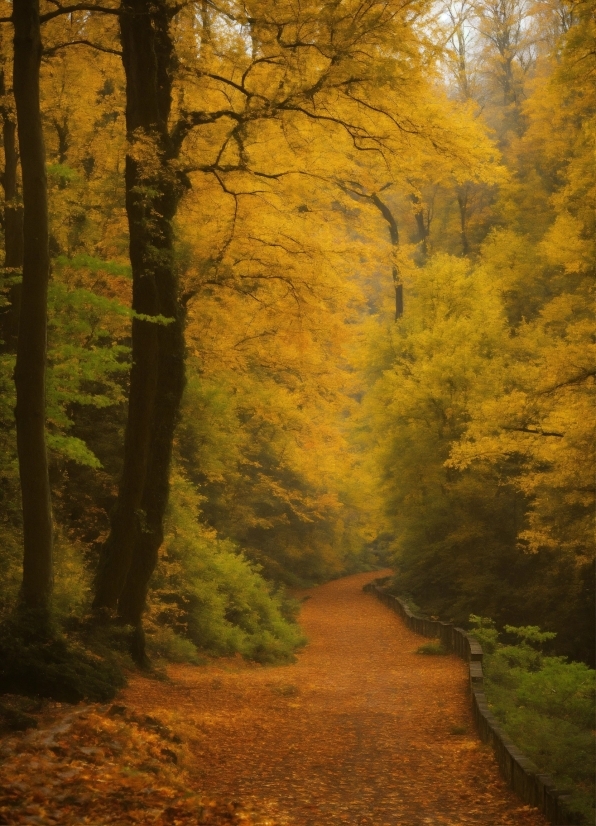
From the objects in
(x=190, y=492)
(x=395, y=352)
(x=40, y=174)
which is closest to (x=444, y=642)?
(x=190, y=492)

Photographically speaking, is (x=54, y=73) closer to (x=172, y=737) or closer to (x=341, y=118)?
(x=341, y=118)

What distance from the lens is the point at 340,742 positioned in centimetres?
794

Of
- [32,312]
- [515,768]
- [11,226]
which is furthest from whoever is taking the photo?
[11,226]

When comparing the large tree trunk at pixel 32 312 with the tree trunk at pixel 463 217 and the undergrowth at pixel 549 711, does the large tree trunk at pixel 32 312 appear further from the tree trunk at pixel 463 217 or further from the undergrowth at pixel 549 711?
the tree trunk at pixel 463 217

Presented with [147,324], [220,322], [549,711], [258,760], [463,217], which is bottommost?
[549,711]

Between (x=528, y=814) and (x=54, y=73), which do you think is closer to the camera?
(x=528, y=814)

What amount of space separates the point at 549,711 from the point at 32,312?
7.37 meters

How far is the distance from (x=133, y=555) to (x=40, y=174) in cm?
532

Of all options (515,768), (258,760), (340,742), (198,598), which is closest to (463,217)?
(198,598)

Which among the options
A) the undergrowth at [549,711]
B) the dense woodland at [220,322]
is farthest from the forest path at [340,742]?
the dense woodland at [220,322]

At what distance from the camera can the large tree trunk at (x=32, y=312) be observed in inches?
315

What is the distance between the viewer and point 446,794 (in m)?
6.15

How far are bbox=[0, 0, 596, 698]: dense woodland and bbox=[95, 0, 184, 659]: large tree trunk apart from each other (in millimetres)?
34

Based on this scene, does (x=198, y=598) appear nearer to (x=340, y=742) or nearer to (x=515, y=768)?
(x=340, y=742)
